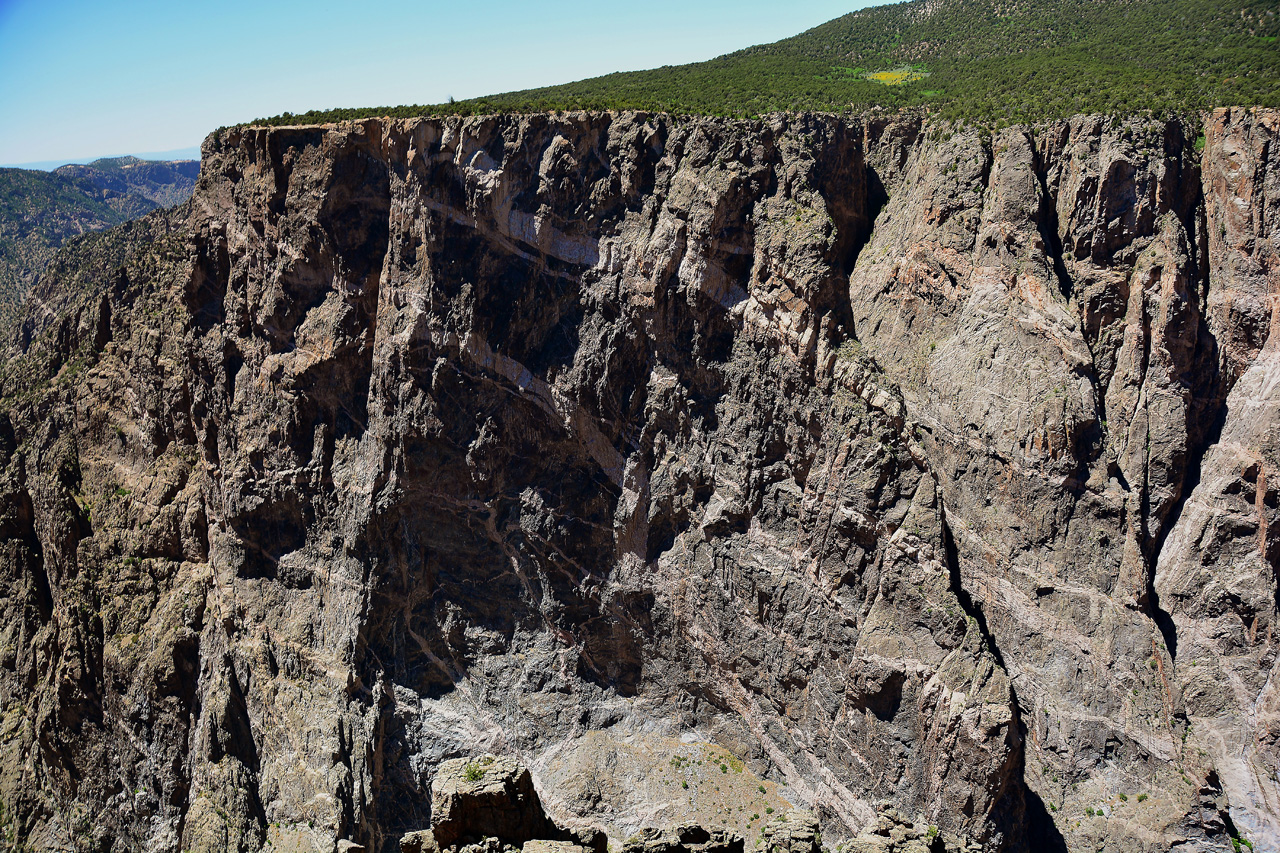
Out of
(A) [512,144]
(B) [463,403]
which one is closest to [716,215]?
(A) [512,144]

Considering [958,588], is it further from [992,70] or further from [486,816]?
[992,70]

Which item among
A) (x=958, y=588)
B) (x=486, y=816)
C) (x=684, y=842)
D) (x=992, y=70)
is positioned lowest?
(x=958, y=588)

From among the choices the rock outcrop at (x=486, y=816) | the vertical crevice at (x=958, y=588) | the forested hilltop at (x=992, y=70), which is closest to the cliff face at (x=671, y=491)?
the vertical crevice at (x=958, y=588)

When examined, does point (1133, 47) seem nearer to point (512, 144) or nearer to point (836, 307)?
point (836, 307)

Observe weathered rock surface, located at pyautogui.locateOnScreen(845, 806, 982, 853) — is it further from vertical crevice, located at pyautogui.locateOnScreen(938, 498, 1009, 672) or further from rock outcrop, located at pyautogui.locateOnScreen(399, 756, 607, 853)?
vertical crevice, located at pyautogui.locateOnScreen(938, 498, 1009, 672)

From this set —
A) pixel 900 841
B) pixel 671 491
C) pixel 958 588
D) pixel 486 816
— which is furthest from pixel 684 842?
pixel 671 491

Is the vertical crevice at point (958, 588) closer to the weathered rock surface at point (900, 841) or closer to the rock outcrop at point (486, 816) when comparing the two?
the weathered rock surface at point (900, 841)
